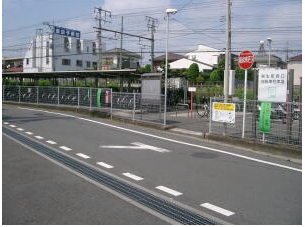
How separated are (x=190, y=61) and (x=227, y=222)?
6516 centimetres

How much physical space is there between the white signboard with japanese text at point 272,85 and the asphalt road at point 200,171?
77.2 inches

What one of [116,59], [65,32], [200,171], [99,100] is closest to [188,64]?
[116,59]

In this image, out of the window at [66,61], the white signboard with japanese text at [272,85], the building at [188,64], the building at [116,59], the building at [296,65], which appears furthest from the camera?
the building at [116,59]

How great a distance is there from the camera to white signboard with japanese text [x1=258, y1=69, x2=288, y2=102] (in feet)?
31.8

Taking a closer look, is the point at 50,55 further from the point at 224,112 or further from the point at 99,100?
the point at 224,112

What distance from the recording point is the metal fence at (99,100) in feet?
48.4

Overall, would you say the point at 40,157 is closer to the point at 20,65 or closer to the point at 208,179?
the point at 208,179

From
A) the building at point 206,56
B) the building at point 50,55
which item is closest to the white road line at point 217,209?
the building at point 206,56

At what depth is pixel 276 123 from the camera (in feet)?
31.1

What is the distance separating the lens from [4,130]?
1207 cm

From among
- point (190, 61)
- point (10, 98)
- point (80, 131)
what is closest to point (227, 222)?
point (80, 131)

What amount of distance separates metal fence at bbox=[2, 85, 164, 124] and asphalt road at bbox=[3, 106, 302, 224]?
2.80m

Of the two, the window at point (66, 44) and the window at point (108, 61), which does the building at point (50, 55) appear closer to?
the window at point (66, 44)

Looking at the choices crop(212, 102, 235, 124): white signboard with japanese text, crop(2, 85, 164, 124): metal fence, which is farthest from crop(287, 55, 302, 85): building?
crop(212, 102, 235, 124): white signboard with japanese text
